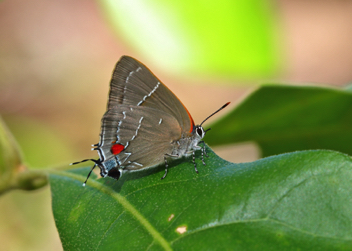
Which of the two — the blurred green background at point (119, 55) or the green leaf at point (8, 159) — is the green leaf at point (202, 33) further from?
the green leaf at point (8, 159)

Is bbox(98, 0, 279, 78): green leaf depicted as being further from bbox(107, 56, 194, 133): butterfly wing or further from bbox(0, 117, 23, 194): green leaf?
bbox(0, 117, 23, 194): green leaf

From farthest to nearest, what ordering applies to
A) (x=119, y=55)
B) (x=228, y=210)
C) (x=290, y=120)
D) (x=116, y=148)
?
(x=119, y=55)
(x=290, y=120)
(x=116, y=148)
(x=228, y=210)

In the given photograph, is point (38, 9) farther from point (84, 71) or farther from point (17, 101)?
point (17, 101)

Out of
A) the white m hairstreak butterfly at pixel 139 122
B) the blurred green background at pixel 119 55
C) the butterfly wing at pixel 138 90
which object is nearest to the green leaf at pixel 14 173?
the blurred green background at pixel 119 55

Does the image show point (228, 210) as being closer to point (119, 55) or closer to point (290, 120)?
point (290, 120)

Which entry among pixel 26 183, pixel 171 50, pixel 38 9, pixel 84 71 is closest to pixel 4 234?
pixel 26 183

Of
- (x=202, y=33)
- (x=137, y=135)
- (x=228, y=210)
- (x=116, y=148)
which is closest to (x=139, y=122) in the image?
(x=137, y=135)

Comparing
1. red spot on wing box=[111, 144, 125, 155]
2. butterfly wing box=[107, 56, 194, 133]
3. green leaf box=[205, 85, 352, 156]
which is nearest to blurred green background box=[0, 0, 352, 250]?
green leaf box=[205, 85, 352, 156]
